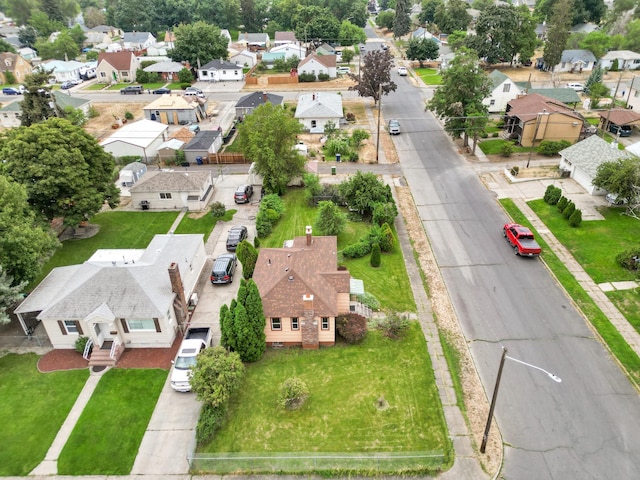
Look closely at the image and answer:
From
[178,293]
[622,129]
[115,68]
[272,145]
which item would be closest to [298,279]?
[178,293]

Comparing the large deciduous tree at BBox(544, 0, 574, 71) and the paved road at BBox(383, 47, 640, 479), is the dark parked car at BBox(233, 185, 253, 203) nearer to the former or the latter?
the paved road at BBox(383, 47, 640, 479)

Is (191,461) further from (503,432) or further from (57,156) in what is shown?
(57,156)

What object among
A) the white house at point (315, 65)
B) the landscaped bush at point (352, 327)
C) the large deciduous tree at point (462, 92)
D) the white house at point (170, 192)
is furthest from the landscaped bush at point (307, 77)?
the landscaped bush at point (352, 327)

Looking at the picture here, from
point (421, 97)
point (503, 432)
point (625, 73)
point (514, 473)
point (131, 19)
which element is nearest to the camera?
point (514, 473)

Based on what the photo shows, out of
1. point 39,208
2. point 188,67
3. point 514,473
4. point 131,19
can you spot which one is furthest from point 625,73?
point 131,19

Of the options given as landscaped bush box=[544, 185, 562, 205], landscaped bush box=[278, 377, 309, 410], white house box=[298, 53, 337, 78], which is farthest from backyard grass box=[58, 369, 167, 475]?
white house box=[298, 53, 337, 78]

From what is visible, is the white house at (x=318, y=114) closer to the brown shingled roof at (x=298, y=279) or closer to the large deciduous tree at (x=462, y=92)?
the large deciduous tree at (x=462, y=92)
